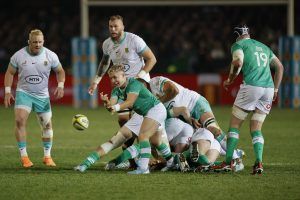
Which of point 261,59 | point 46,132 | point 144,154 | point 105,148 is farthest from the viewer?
point 46,132

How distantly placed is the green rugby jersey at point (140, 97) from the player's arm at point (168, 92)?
2.48 feet

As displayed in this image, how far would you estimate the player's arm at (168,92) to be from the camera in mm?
12000

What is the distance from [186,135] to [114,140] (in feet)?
3.91

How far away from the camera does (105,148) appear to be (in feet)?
37.2

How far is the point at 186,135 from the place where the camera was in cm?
1204

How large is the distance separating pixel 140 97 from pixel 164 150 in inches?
35.1

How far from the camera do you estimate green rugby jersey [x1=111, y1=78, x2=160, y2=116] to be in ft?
36.2

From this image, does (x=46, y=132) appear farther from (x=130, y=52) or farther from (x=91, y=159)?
(x=130, y=52)

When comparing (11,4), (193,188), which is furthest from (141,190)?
(11,4)

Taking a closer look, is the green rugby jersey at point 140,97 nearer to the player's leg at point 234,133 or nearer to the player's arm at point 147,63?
the player's arm at point 147,63

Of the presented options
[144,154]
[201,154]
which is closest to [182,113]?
[201,154]

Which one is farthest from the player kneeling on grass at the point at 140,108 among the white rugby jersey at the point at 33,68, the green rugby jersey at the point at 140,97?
the white rugby jersey at the point at 33,68

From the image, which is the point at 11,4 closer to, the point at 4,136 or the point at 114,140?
the point at 4,136

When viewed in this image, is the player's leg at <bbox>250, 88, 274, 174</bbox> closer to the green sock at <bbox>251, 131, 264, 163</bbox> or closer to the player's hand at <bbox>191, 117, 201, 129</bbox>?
the green sock at <bbox>251, 131, 264, 163</bbox>
